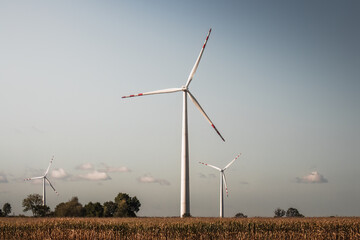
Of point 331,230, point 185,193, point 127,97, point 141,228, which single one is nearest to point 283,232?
point 331,230

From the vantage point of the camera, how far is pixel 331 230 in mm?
49406

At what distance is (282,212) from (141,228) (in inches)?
3364

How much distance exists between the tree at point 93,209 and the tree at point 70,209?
233 centimetres

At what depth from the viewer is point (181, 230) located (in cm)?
4622

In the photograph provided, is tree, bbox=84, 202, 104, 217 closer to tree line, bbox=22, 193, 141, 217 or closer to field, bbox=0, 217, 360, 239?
tree line, bbox=22, 193, 141, 217

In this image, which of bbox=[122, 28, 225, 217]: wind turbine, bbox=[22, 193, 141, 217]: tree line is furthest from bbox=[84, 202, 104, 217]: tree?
bbox=[122, 28, 225, 217]: wind turbine

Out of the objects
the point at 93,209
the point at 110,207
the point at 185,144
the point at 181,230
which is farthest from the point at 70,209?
the point at 181,230

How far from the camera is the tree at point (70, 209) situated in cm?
10976

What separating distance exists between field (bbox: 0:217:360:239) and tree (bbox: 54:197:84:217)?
197 feet

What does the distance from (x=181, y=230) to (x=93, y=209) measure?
7578 cm

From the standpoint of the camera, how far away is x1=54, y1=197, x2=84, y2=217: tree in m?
110

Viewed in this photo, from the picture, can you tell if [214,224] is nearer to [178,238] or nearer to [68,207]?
[178,238]

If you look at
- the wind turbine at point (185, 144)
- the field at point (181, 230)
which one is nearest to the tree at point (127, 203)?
the wind turbine at point (185, 144)

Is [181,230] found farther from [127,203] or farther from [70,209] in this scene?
[127,203]
